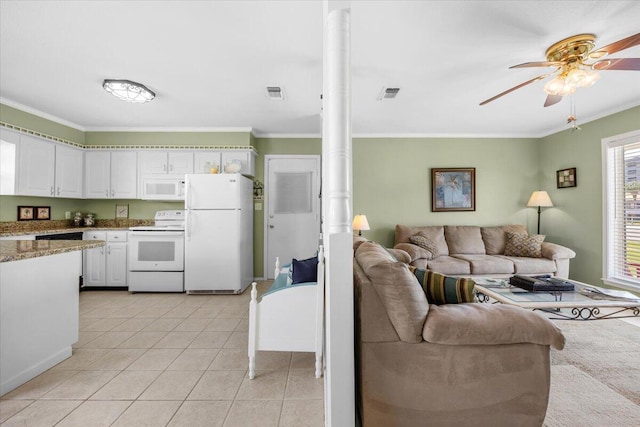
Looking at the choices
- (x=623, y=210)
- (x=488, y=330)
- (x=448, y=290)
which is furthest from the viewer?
(x=623, y=210)

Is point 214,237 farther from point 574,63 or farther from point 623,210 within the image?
point 623,210

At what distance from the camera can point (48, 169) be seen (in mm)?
3846

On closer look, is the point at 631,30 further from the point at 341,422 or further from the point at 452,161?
the point at 341,422

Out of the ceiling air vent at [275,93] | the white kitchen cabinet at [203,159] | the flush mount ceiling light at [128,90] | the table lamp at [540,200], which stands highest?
the ceiling air vent at [275,93]

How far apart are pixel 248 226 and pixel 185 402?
2884mm

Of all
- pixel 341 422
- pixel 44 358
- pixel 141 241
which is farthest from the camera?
pixel 141 241

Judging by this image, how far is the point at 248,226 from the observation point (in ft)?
14.6

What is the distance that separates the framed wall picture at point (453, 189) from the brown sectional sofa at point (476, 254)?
1.27 feet

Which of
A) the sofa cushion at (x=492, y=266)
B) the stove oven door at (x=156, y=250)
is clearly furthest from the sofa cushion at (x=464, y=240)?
the stove oven door at (x=156, y=250)

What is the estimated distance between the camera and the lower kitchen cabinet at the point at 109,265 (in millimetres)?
4148

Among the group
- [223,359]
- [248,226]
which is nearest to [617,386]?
[223,359]

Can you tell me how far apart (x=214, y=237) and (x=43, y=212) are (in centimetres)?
240

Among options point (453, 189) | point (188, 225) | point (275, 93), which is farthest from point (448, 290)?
point (453, 189)

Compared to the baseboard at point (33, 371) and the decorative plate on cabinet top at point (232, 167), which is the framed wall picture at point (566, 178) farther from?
the baseboard at point (33, 371)
